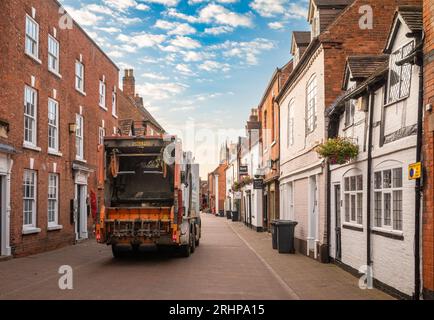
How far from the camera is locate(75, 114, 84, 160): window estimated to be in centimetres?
2306

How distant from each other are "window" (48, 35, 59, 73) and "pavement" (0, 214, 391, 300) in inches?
280

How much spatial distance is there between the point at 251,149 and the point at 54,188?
22.7 metres

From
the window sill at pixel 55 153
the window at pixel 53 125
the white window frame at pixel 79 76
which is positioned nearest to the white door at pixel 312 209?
the window sill at pixel 55 153

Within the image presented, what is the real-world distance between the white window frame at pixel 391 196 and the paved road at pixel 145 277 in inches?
92.1

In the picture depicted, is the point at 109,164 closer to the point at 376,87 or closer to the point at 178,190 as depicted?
the point at 178,190

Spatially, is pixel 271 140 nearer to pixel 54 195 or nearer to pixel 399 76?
pixel 54 195

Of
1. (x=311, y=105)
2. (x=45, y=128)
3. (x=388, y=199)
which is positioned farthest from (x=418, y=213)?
(x=45, y=128)

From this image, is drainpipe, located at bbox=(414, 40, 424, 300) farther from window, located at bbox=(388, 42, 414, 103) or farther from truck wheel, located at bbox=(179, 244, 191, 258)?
truck wheel, located at bbox=(179, 244, 191, 258)

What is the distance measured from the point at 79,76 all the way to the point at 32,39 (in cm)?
552

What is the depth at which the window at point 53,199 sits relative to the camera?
64.8ft

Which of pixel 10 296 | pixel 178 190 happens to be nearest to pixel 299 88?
pixel 178 190

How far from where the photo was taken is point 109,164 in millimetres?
16234

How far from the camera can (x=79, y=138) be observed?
23.4m

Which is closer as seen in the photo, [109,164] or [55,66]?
[109,164]
